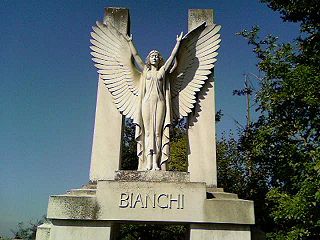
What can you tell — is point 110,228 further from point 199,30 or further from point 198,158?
point 199,30

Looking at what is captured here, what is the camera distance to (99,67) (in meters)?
7.80

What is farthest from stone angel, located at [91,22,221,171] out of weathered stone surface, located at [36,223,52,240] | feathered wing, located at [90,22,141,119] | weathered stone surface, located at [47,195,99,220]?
weathered stone surface, located at [36,223,52,240]

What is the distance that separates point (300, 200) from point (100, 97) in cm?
553

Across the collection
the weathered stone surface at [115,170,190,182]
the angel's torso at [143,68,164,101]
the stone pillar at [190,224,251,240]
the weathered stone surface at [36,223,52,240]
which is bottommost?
the weathered stone surface at [36,223,52,240]

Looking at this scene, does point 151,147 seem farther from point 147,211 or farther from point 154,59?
point 154,59

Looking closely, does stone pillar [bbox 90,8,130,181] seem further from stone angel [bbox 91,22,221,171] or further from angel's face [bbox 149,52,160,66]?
angel's face [bbox 149,52,160,66]

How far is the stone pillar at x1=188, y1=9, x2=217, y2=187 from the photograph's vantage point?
22.5 feet

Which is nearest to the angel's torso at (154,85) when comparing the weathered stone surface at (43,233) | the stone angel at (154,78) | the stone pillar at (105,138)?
the stone angel at (154,78)

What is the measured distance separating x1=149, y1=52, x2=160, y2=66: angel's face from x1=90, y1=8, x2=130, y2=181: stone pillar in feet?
3.82

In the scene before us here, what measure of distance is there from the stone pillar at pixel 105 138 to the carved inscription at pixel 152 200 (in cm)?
98

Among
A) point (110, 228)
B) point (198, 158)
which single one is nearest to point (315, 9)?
point (198, 158)

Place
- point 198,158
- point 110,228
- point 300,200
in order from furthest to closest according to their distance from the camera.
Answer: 1. point 300,200
2. point 198,158
3. point 110,228

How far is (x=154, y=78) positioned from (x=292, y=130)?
5.64 metres

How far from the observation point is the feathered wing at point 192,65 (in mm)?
7523
